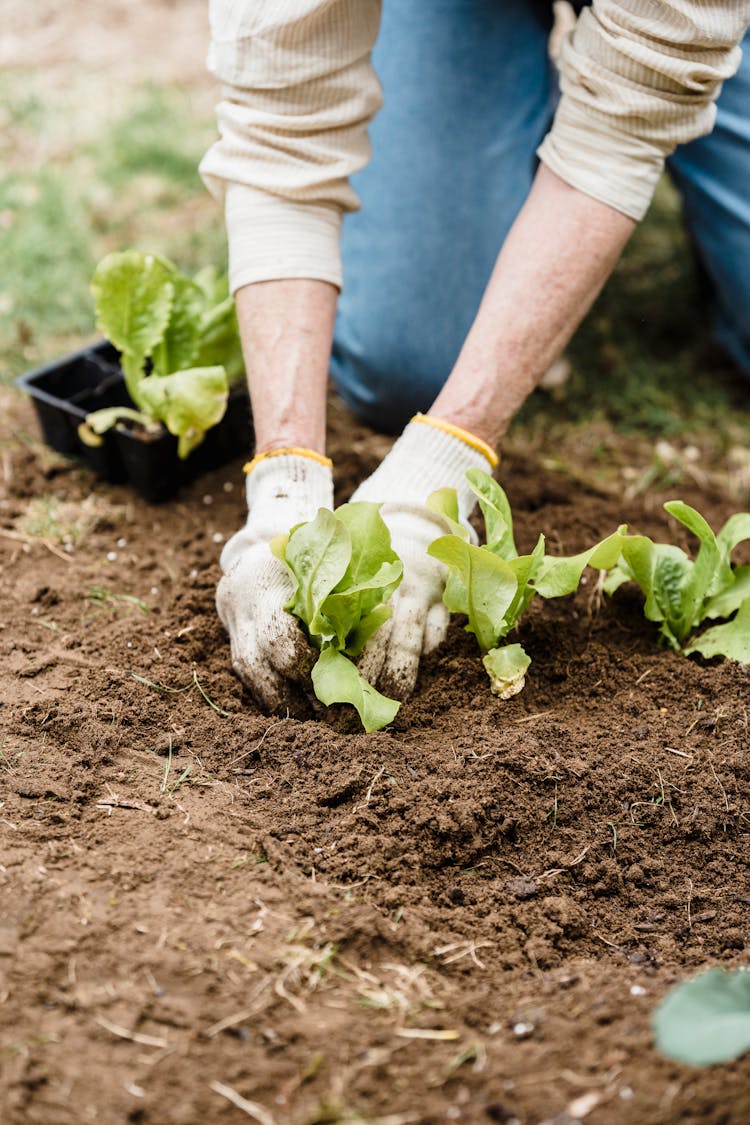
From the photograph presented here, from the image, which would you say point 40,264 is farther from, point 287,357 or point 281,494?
point 281,494

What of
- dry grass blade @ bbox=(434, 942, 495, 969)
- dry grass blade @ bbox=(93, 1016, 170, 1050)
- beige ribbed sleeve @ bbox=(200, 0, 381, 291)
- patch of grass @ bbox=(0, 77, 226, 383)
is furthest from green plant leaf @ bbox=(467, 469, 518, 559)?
patch of grass @ bbox=(0, 77, 226, 383)

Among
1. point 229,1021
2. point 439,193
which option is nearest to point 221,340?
point 439,193

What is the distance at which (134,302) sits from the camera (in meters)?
2.39

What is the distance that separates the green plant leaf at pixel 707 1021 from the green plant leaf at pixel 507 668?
70cm

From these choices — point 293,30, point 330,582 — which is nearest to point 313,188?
point 293,30

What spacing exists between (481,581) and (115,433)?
111cm

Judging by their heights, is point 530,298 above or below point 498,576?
above

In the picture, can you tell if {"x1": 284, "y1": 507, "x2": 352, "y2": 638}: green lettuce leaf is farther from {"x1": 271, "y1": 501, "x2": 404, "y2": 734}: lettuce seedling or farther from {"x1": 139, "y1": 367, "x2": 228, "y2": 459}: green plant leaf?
{"x1": 139, "y1": 367, "x2": 228, "y2": 459}: green plant leaf

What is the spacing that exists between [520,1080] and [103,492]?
1.75 meters

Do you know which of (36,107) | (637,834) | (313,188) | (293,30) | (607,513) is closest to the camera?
(637,834)

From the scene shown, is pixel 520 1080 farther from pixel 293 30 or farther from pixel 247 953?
pixel 293 30

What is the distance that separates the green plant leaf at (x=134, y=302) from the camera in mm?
2354

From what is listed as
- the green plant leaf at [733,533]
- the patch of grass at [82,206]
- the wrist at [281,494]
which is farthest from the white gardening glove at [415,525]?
the patch of grass at [82,206]

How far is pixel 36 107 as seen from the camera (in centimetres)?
426
